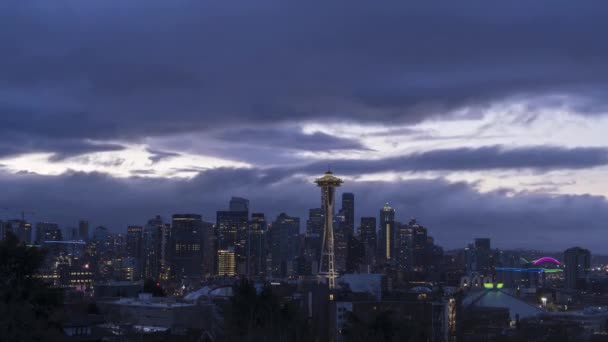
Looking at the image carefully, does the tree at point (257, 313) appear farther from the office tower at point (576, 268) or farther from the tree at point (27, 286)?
the office tower at point (576, 268)

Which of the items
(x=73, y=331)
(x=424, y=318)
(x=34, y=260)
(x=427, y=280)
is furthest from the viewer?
(x=427, y=280)

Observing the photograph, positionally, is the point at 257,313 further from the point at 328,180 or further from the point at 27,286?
the point at 328,180

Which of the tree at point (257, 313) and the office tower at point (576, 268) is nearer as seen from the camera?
the tree at point (257, 313)

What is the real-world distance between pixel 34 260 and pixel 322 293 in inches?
2042

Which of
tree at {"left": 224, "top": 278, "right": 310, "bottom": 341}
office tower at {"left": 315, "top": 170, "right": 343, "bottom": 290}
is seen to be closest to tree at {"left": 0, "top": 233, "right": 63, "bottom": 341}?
tree at {"left": 224, "top": 278, "right": 310, "bottom": 341}

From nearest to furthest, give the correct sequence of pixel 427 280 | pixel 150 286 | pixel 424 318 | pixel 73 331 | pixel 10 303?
1. pixel 10 303
2. pixel 73 331
3. pixel 424 318
4. pixel 150 286
5. pixel 427 280

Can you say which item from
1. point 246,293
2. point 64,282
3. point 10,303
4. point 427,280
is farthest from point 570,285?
point 10,303

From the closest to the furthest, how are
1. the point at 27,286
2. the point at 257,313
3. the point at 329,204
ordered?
1. the point at 27,286
2. the point at 257,313
3. the point at 329,204

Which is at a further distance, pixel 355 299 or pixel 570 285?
pixel 570 285

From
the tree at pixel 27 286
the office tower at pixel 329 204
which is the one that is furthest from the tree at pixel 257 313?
the office tower at pixel 329 204

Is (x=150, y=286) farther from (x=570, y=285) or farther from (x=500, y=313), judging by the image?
(x=570, y=285)

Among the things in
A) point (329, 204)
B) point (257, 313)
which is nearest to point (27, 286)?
point (257, 313)

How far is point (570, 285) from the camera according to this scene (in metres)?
174

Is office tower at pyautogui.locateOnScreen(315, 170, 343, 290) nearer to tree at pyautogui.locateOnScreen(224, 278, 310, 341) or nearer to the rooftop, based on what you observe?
the rooftop
